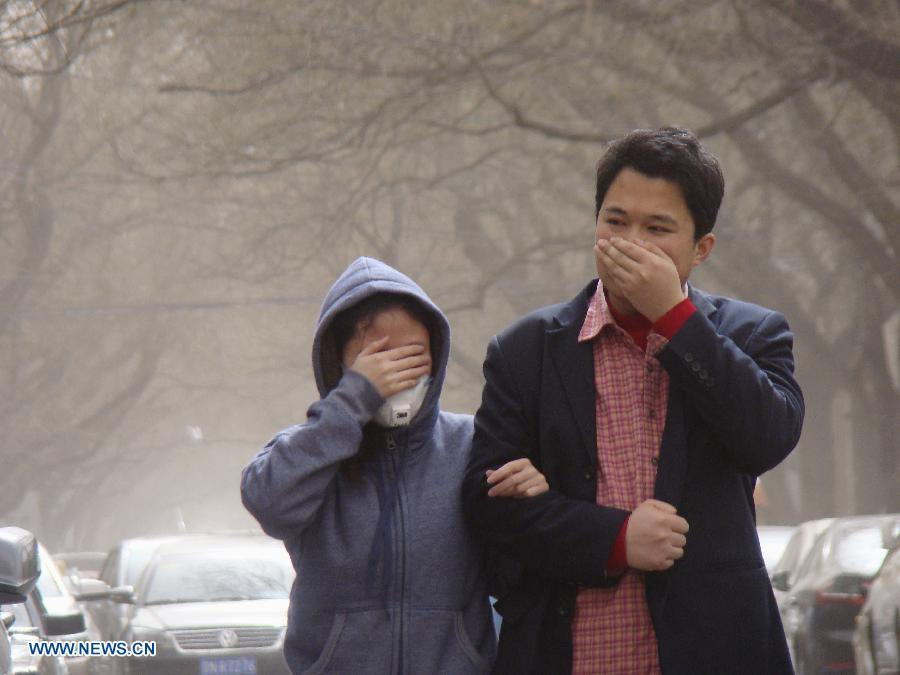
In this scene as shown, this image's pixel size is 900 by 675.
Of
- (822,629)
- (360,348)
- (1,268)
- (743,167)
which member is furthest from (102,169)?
(360,348)

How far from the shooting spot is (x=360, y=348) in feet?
10.7

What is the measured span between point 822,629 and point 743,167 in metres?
13.9

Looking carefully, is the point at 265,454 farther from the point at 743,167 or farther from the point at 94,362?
the point at 94,362

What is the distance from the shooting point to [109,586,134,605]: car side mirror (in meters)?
11.2

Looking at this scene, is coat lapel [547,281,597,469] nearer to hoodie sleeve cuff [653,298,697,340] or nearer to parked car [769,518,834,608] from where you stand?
hoodie sleeve cuff [653,298,697,340]

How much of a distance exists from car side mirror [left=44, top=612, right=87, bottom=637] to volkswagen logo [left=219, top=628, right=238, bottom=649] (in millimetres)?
3235

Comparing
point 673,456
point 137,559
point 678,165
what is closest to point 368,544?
point 673,456

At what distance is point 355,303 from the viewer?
10.7ft

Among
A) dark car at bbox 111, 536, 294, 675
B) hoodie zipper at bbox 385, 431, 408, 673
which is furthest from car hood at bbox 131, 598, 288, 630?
hoodie zipper at bbox 385, 431, 408, 673

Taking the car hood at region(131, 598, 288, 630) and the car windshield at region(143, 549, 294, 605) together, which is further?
the car windshield at region(143, 549, 294, 605)

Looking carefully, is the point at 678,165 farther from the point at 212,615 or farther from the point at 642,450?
the point at 212,615

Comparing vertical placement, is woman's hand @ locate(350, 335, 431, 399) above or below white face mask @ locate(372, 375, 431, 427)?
above

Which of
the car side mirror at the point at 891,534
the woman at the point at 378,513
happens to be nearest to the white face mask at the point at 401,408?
the woman at the point at 378,513

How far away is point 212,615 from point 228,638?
13.0 inches
